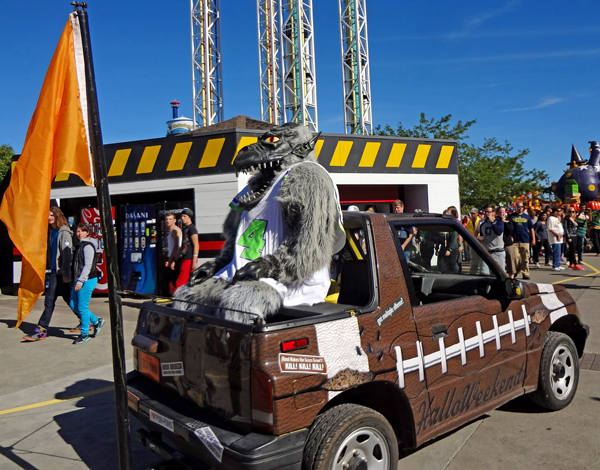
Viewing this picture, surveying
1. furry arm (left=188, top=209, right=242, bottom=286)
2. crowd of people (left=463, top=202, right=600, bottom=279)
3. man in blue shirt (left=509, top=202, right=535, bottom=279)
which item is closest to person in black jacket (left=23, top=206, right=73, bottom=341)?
furry arm (left=188, top=209, right=242, bottom=286)

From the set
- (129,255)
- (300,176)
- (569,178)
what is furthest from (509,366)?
(569,178)

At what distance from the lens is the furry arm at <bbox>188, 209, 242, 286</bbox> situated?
367 cm

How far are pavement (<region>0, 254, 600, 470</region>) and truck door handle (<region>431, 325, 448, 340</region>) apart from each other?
2.88 ft

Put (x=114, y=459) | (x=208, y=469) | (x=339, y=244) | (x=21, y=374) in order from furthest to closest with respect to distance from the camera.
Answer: (x=21, y=374), (x=114, y=459), (x=339, y=244), (x=208, y=469)

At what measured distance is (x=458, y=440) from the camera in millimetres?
3822

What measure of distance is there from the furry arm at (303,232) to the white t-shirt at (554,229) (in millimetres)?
12693

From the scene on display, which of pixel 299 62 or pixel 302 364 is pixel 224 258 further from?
pixel 299 62

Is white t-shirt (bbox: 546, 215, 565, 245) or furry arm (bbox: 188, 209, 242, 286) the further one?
white t-shirt (bbox: 546, 215, 565, 245)

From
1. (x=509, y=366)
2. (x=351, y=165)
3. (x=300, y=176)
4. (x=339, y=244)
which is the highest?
(x=351, y=165)

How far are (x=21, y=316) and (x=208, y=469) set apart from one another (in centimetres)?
143

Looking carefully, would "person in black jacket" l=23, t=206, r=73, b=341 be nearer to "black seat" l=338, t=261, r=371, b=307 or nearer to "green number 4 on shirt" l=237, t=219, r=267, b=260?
"green number 4 on shirt" l=237, t=219, r=267, b=260

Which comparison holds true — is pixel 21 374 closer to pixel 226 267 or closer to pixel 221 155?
pixel 226 267

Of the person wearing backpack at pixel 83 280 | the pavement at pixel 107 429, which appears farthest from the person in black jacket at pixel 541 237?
the person wearing backpack at pixel 83 280

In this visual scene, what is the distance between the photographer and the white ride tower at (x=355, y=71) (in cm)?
2588
